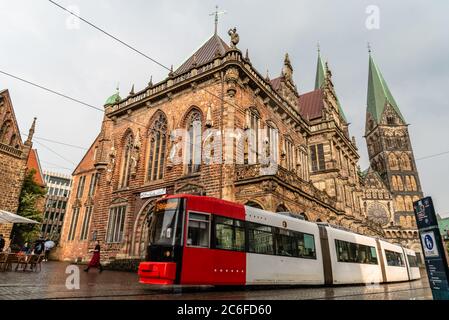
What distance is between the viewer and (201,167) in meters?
16.6

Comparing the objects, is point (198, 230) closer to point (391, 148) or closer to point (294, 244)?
point (294, 244)

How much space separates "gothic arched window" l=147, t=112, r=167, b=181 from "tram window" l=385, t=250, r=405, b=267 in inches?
564

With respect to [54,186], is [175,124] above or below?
below

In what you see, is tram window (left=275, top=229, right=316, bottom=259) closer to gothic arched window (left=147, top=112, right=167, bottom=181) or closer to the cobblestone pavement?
the cobblestone pavement

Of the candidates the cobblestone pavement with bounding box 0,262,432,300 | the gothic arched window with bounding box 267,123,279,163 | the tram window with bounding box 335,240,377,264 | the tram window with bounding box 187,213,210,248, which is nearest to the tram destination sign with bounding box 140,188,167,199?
the gothic arched window with bounding box 267,123,279,163

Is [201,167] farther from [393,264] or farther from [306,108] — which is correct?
[306,108]

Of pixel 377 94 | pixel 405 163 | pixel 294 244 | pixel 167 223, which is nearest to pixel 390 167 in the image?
pixel 405 163

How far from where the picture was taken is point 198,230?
8.62 m

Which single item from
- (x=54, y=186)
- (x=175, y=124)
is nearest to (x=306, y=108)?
(x=175, y=124)

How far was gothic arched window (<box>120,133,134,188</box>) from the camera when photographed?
69.1ft

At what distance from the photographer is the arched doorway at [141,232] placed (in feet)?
59.4
